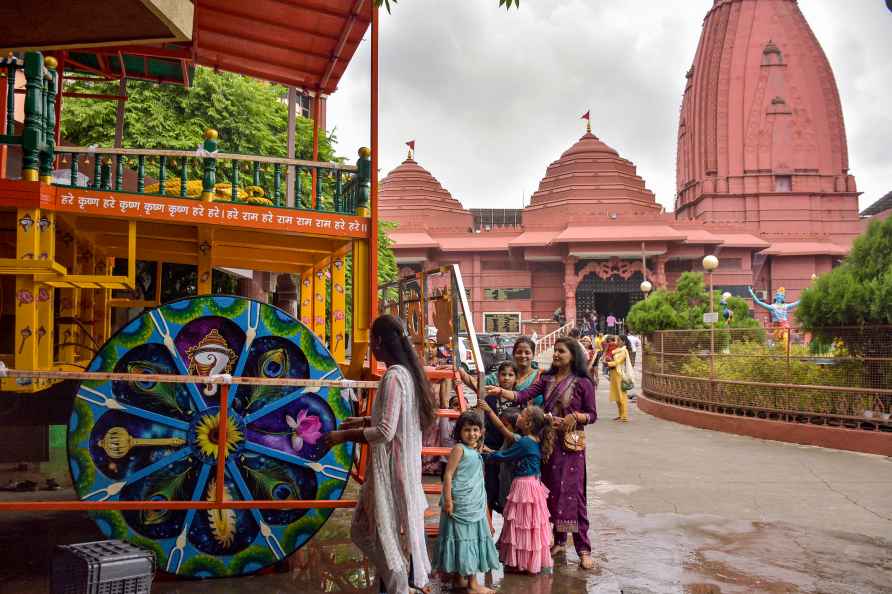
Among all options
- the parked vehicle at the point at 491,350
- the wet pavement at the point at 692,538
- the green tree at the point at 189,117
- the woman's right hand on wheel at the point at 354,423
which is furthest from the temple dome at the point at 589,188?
the woman's right hand on wheel at the point at 354,423

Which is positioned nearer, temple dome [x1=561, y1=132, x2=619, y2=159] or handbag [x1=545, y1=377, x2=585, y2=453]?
handbag [x1=545, y1=377, x2=585, y2=453]

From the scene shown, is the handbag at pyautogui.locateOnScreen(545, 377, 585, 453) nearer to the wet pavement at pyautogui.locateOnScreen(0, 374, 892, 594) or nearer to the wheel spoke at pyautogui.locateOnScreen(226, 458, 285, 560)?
the wet pavement at pyautogui.locateOnScreen(0, 374, 892, 594)

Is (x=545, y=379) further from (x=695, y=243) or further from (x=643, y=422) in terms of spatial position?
(x=695, y=243)

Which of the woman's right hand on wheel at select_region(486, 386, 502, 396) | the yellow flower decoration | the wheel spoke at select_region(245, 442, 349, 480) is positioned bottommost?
the wheel spoke at select_region(245, 442, 349, 480)

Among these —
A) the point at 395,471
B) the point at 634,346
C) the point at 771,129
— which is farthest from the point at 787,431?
the point at 771,129

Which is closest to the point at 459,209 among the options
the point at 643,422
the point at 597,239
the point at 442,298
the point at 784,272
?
the point at 597,239

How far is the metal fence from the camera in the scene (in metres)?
9.62

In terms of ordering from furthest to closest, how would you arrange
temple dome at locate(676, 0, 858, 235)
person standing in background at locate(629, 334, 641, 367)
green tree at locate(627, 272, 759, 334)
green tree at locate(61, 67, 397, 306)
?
temple dome at locate(676, 0, 858, 235) < person standing in background at locate(629, 334, 641, 367) < green tree at locate(61, 67, 397, 306) < green tree at locate(627, 272, 759, 334)

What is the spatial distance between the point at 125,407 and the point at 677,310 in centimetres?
1434

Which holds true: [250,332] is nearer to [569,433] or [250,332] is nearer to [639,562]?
[569,433]

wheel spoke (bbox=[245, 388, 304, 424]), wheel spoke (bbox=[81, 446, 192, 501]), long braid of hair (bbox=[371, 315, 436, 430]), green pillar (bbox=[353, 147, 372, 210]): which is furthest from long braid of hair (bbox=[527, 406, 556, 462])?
wheel spoke (bbox=[81, 446, 192, 501])

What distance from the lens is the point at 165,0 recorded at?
10.0 ft

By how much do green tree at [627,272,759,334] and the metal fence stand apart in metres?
1.74

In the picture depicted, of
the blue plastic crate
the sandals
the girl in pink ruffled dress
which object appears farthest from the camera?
the sandals
